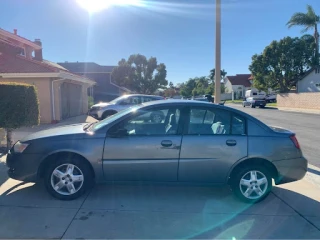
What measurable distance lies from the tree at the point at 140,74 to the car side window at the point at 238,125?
45232 millimetres

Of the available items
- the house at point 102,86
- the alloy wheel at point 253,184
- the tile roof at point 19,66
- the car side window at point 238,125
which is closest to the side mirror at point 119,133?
the car side window at point 238,125

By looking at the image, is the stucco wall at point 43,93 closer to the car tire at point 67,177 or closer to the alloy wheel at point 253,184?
the car tire at point 67,177

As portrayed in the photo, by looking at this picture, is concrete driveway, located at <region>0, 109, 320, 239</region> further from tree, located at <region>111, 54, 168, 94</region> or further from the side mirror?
tree, located at <region>111, 54, 168, 94</region>

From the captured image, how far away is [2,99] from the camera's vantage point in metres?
6.75

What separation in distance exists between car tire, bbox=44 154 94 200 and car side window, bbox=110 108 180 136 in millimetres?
751

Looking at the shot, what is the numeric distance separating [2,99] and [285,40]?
122ft

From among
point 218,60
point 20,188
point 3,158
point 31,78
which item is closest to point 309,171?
point 218,60

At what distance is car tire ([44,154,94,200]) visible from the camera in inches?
164

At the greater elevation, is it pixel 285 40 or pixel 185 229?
pixel 285 40

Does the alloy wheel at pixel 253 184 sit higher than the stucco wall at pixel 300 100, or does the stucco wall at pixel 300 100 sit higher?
the stucco wall at pixel 300 100

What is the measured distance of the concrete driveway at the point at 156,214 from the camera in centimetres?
343

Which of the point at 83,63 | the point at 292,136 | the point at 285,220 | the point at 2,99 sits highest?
the point at 83,63

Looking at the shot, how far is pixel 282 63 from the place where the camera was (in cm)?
3669

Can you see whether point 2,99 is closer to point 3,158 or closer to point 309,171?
point 3,158
